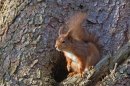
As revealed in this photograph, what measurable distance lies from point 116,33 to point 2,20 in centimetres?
113

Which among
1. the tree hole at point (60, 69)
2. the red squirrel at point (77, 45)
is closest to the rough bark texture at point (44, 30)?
the tree hole at point (60, 69)

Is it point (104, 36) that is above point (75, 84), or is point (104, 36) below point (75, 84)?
above

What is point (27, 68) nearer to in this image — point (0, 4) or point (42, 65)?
point (42, 65)

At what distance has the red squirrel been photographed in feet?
10.1

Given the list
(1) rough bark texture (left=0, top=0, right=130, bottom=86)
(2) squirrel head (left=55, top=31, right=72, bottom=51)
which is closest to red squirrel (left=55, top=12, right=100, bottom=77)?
(2) squirrel head (left=55, top=31, right=72, bottom=51)

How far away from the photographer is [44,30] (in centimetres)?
315

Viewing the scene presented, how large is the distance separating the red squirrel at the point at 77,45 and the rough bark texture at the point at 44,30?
0.10m

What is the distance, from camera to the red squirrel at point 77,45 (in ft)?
10.1

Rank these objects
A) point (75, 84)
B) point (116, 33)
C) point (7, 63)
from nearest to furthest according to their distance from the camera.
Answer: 1. point (75, 84)
2. point (7, 63)
3. point (116, 33)

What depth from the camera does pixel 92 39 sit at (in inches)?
126

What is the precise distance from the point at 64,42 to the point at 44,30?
0.74ft

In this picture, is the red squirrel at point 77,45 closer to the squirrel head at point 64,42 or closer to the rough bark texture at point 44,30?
the squirrel head at point 64,42

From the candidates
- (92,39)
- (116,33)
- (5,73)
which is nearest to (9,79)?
(5,73)

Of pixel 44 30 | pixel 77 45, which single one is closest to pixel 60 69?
pixel 77 45
